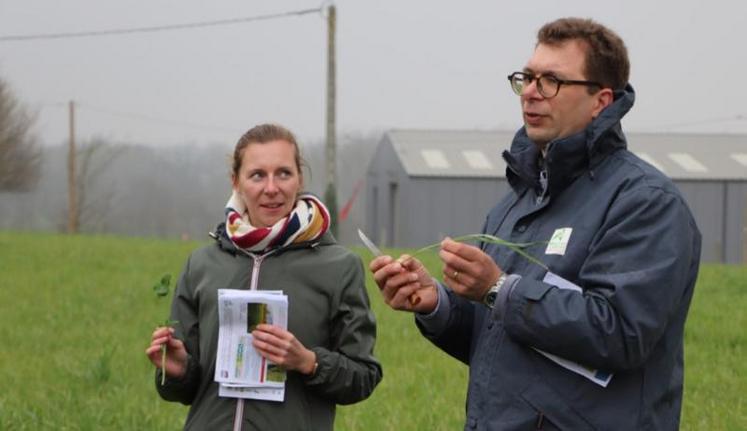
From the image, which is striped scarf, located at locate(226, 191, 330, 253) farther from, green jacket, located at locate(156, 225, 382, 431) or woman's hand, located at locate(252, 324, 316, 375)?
woman's hand, located at locate(252, 324, 316, 375)

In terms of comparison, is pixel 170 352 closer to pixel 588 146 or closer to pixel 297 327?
pixel 297 327

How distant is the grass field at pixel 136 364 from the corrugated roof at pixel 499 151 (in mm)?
23363

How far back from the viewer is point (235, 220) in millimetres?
3568

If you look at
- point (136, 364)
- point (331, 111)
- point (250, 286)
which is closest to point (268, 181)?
point (250, 286)

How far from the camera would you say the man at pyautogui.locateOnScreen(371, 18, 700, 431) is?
2.68 metres

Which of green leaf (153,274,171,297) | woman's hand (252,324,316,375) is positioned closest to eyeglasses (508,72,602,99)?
woman's hand (252,324,316,375)

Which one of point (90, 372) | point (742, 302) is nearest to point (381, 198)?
point (742, 302)

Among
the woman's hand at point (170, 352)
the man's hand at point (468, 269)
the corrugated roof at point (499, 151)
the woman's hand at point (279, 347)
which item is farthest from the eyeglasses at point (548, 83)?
the corrugated roof at point (499, 151)

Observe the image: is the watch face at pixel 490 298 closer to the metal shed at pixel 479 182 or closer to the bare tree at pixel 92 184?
the metal shed at pixel 479 182

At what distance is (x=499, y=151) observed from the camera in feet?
134

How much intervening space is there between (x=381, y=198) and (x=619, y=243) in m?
41.3

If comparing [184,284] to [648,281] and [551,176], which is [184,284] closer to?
[551,176]

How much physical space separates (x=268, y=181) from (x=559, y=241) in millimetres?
1067

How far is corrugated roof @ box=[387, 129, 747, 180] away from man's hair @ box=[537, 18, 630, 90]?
1345 inches
